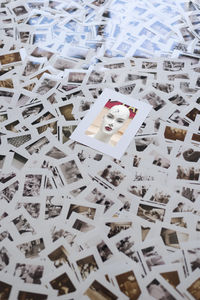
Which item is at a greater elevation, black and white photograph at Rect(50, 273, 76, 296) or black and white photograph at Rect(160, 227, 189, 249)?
black and white photograph at Rect(160, 227, 189, 249)

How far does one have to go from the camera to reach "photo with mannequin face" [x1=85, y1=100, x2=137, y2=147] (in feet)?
3.56

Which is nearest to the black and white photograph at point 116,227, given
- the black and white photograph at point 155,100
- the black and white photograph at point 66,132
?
the black and white photograph at point 66,132

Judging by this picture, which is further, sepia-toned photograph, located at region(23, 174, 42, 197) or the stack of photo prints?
sepia-toned photograph, located at region(23, 174, 42, 197)

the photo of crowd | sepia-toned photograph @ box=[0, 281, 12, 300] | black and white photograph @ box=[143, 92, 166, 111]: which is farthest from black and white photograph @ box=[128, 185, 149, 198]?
sepia-toned photograph @ box=[0, 281, 12, 300]

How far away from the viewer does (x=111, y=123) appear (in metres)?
1.10

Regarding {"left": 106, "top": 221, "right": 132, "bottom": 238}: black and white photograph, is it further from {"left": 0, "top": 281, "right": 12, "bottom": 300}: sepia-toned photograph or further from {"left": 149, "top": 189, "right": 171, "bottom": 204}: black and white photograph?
{"left": 0, "top": 281, "right": 12, "bottom": 300}: sepia-toned photograph

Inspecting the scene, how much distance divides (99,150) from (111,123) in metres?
0.10

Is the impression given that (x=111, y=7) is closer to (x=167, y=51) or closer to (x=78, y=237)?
(x=167, y=51)

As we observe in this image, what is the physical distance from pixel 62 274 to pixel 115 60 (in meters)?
0.83

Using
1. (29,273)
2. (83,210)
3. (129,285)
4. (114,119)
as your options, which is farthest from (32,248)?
(114,119)

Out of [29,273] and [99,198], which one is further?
[99,198]

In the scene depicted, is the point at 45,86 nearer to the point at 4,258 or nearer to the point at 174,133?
the point at 174,133

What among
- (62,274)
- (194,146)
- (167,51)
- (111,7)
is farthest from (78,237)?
(111,7)

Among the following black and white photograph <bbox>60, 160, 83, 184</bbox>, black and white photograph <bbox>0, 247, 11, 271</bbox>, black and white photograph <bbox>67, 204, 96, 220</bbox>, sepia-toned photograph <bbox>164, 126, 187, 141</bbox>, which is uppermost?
A: sepia-toned photograph <bbox>164, 126, 187, 141</bbox>
